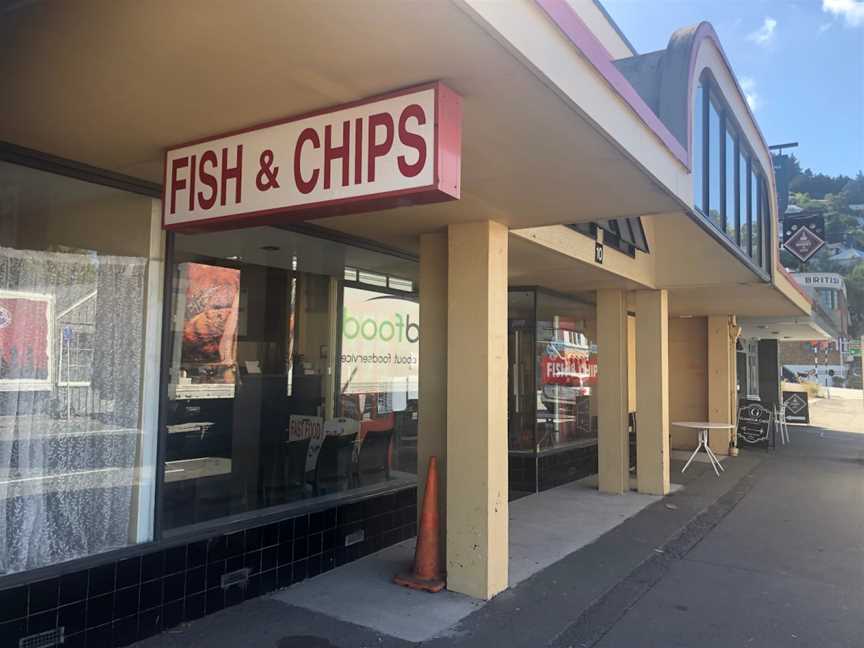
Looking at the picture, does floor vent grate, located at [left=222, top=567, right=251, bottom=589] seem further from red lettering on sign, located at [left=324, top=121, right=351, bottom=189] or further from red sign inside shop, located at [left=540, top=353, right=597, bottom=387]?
red sign inside shop, located at [left=540, top=353, right=597, bottom=387]

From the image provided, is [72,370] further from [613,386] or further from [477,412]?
[613,386]

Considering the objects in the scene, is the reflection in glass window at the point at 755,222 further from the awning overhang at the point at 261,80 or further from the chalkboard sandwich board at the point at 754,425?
the chalkboard sandwich board at the point at 754,425

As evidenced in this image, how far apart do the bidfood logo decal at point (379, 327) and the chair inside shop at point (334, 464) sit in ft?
3.53

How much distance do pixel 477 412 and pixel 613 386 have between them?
446 cm

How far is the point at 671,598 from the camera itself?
4891 millimetres

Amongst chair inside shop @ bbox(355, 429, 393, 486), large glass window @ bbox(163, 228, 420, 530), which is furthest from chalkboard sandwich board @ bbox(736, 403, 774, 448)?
chair inside shop @ bbox(355, 429, 393, 486)

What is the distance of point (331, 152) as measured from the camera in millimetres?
2852

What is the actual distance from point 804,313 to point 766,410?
2.67 metres

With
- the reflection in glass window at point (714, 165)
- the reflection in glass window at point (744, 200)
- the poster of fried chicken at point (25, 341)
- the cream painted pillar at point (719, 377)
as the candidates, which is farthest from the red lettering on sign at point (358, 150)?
the cream painted pillar at point (719, 377)

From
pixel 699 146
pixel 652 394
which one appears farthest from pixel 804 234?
pixel 699 146

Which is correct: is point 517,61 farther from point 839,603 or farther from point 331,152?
point 839,603

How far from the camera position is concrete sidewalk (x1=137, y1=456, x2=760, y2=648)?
3939 mm

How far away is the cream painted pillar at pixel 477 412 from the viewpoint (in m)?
4.67

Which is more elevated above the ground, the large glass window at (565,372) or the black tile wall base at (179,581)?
the large glass window at (565,372)
